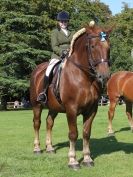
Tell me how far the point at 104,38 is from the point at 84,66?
87 cm

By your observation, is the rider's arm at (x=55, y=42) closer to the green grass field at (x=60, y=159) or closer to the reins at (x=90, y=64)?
the reins at (x=90, y=64)

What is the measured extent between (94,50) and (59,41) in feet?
5.64

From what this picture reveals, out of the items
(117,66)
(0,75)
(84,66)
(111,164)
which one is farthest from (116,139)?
(117,66)

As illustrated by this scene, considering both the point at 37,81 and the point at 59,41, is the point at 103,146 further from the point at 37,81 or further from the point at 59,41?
the point at 59,41

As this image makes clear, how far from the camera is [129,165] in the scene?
33.4ft

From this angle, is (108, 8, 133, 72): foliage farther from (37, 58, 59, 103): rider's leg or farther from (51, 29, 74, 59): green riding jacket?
(51, 29, 74, 59): green riding jacket

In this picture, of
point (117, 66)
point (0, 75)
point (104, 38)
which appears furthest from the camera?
point (117, 66)

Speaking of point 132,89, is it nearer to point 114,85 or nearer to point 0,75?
point 114,85

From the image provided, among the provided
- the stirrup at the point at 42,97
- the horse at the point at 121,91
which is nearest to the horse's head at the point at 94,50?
the stirrup at the point at 42,97

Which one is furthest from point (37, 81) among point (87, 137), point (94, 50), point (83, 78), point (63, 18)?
point (94, 50)

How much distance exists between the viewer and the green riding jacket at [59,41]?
35.6 feet

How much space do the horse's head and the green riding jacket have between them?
2.67 ft

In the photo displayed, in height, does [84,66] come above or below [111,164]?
above

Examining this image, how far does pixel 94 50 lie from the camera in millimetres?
9414
